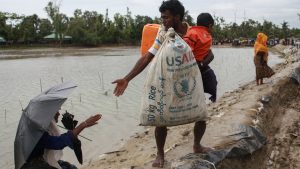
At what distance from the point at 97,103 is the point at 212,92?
7.37 m

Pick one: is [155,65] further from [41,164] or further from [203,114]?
[41,164]

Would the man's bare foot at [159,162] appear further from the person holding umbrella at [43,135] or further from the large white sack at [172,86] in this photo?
the person holding umbrella at [43,135]

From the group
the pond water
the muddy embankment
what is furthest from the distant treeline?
the muddy embankment

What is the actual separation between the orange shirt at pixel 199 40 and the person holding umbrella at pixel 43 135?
1123mm

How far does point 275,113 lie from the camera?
294 inches

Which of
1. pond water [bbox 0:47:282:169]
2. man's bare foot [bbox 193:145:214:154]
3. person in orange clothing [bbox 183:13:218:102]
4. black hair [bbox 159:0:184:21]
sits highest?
black hair [bbox 159:0:184:21]

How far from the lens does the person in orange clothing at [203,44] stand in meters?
3.62

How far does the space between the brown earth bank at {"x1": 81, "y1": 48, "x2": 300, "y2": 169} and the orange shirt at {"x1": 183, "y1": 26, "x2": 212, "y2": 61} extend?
0.99 m

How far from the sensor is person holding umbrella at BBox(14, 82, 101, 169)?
2.99m

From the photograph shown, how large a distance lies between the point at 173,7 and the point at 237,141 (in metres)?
1.90

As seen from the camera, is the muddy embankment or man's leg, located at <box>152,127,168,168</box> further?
the muddy embankment

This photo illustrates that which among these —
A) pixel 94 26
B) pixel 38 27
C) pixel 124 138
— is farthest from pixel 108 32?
pixel 124 138

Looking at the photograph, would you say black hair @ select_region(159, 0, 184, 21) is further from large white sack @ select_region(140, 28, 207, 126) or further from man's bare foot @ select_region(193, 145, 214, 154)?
man's bare foot @ select_region(193, 145, 214, 154)

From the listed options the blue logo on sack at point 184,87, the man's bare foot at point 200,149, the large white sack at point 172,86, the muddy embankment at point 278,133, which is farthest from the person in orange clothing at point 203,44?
the muddy embankment at point 278,133
